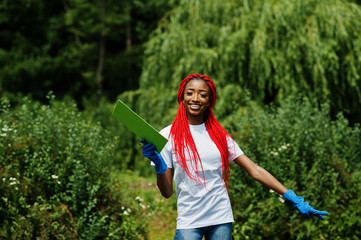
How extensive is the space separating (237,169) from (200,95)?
7.99 ft

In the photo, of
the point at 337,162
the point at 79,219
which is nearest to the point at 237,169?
the point at 337,162

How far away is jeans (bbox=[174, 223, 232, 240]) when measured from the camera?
223 cm

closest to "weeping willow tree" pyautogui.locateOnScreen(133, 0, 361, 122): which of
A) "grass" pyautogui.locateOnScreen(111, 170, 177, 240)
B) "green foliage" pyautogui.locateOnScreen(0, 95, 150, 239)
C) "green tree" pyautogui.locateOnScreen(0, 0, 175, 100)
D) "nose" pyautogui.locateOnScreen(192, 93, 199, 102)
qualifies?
"grass" pyautogui.locateOnScreen(111, 170, 177, 240)

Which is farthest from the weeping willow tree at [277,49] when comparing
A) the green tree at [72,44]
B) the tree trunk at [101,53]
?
the tree trunk at [101,53]

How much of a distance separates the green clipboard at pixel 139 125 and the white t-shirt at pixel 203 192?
24 cm

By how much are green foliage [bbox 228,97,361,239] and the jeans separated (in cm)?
210

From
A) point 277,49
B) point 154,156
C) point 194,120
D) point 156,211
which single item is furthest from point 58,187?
point 277,49

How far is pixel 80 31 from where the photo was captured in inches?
891

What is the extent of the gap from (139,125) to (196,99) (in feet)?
1.42

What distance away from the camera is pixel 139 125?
2111 mm

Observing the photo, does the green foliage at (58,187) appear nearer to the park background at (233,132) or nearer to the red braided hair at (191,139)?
the park background at (233,132)

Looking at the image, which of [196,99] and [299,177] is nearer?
[196,99]

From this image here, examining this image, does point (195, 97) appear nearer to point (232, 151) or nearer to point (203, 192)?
point (232, 151)

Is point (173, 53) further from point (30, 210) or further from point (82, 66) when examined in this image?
point (82, 66)
